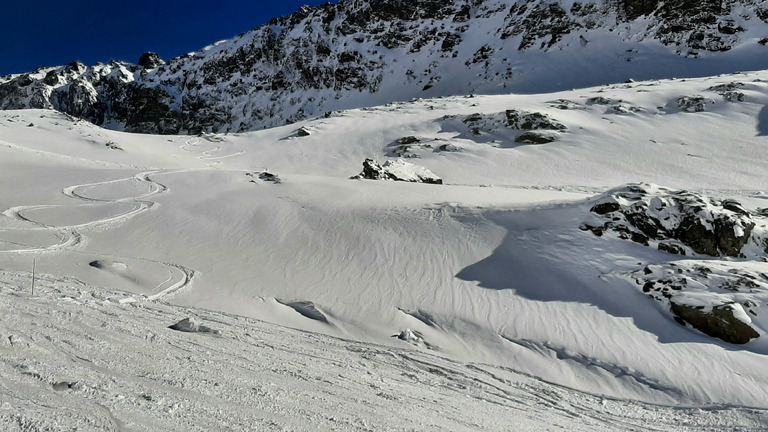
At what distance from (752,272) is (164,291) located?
11047 mm

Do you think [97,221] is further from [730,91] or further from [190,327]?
[730,91]

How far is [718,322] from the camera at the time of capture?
22.5 feet

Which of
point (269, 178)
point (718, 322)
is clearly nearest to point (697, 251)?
point (718, 322)

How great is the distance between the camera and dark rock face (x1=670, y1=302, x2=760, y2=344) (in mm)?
6691

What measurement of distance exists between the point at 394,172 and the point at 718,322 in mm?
13932

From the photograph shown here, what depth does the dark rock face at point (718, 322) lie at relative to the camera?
669 centimetres

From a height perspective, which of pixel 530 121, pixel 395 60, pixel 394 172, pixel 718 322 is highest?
pixel 395 60

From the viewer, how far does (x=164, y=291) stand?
762 centimetres

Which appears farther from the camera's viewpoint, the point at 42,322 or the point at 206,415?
the point at 42,322

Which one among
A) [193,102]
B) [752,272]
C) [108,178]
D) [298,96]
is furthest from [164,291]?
[193,102]

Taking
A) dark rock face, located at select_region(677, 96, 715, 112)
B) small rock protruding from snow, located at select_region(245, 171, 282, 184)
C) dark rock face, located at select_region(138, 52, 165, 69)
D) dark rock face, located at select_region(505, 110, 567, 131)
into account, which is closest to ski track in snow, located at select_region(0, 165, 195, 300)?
small rock protruding from snow, located at select_region(245, 171, 282, 184)

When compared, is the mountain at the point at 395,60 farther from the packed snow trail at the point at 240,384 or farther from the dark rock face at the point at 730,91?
the packed snow trail at the point at 240,384

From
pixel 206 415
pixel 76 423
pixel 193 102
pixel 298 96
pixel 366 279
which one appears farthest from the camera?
pixel 193 102

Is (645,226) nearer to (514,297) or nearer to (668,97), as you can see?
(514,297)
